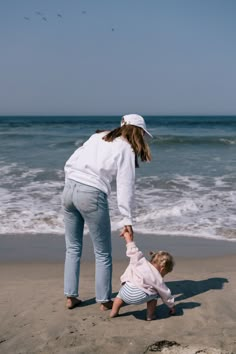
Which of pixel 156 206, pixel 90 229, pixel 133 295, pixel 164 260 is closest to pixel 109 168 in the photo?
pixel 90 229

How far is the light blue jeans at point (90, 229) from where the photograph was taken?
10.9 feet

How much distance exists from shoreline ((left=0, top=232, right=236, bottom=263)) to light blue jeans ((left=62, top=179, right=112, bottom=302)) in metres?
1.43

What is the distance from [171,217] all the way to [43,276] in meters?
2.80

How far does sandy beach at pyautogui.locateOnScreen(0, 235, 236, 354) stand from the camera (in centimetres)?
297

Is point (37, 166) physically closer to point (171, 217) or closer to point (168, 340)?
point (171, 217)

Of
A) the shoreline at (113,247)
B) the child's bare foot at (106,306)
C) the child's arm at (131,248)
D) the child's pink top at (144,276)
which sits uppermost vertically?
the child's arm at (131,248)

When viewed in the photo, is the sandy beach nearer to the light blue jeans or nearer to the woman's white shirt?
the light blue jeans

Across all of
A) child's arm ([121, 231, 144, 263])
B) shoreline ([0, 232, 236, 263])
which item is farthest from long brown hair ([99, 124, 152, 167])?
shoreline ([0, 232, 236, 263])

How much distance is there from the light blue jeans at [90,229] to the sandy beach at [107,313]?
0.21 m

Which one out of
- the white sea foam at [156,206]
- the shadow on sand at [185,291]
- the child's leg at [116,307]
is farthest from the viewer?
the white sea foam at [156,206]

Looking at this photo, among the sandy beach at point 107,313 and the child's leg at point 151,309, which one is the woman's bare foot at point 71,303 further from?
the child's leg at point 151,309

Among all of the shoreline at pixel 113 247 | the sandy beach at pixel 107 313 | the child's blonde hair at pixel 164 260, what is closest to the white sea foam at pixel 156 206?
the shoreline at pixel 113 247

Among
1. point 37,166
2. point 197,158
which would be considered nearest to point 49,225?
point 37,166

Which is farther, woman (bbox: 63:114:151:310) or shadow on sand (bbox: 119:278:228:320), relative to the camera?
shadow on sand (bbox: 119:278:228:320)
